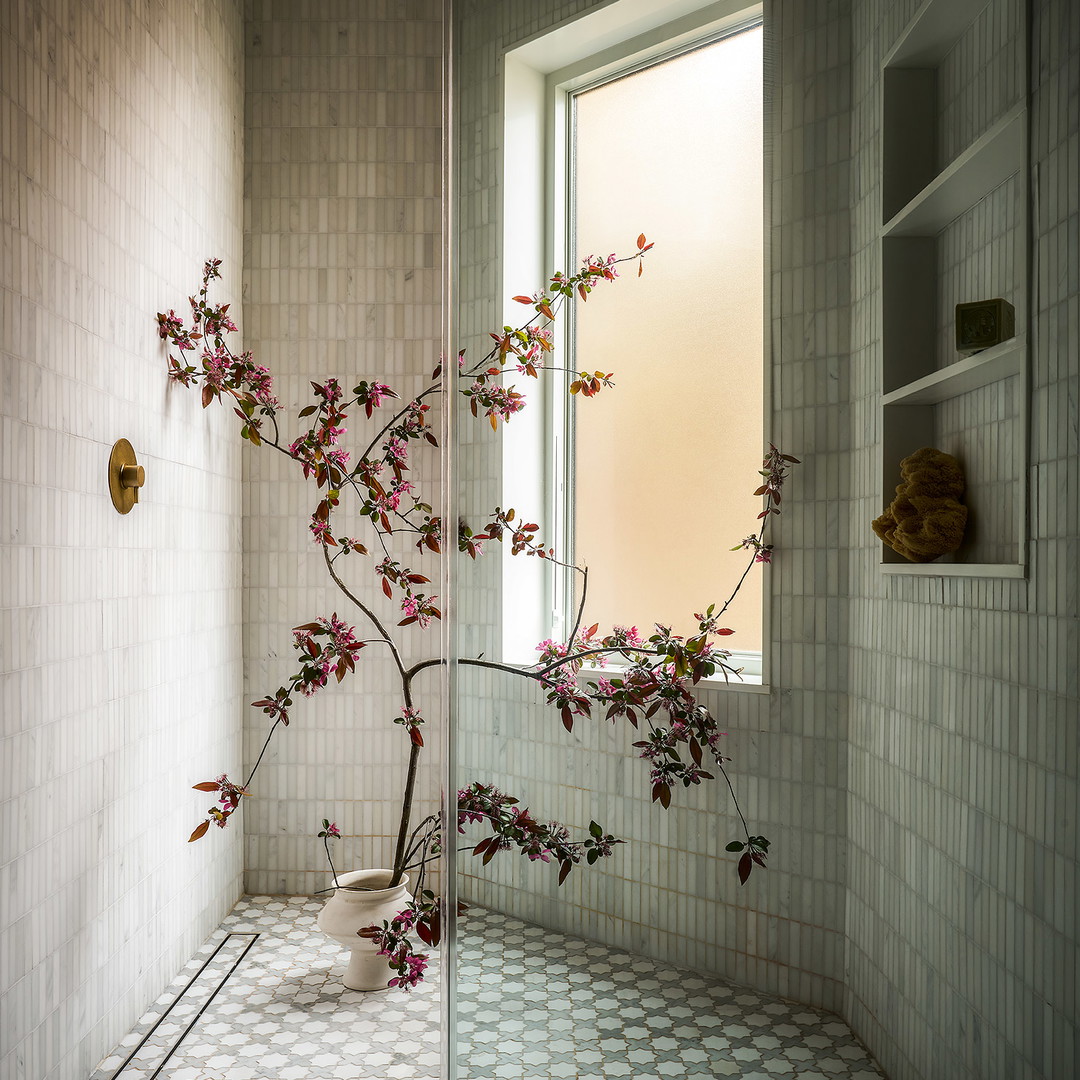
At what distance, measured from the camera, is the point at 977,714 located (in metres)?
0.58

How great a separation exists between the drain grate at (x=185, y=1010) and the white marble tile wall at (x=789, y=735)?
0.67m

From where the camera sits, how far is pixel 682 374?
73 cm

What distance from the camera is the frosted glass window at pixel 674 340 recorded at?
0.70 metres

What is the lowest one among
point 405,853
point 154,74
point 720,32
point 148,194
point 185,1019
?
point 185,1019

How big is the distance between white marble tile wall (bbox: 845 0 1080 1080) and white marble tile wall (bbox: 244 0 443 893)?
1044 millimetres

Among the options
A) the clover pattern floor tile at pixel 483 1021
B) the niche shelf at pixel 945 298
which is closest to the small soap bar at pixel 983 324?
the niche shelf at pixel 945 298

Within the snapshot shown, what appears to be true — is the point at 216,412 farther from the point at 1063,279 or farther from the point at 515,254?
the point at 1063,279

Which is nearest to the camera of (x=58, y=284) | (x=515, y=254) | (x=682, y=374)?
(x=682, y=374)

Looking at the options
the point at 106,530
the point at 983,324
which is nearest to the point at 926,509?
the point at 983,324

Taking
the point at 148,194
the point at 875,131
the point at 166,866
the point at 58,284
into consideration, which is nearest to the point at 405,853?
the point at 166,866

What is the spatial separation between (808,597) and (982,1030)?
31 centimetres

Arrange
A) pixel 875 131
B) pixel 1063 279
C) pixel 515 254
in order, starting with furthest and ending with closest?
pixel 515 254, pixel 875 131, pixel 1063 279

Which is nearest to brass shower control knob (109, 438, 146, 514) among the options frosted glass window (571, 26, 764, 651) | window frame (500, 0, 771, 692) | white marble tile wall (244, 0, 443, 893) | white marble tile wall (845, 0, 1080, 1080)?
white marble tile wall (244, 0, 443, 893)

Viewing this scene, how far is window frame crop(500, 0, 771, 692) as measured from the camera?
0.74m
